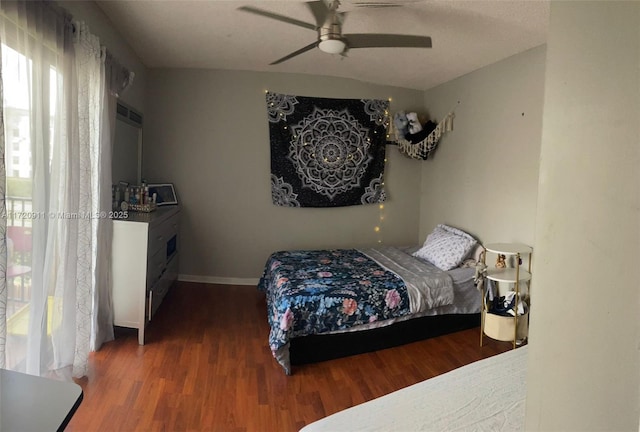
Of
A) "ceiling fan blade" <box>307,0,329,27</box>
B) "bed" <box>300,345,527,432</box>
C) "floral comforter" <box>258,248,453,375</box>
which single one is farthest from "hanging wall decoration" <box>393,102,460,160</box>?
"bed" <box>300,345,527,432</box>

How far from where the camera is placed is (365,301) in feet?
9.14

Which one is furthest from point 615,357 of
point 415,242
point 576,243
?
point 415,242

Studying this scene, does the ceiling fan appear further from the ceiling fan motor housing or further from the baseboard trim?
the baseboard trim

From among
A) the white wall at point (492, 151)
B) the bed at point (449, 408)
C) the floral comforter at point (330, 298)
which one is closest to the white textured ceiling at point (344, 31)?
the white wall at point (492, 151)

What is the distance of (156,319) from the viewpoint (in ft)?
10.7

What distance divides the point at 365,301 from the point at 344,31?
6.58ft

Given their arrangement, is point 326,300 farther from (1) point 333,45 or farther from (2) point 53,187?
(2) point 53,187

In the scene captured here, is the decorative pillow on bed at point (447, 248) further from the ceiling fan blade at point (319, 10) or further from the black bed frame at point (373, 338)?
the ceiling fan blade at point (319, 10)

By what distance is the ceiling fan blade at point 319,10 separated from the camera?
1.97 metres

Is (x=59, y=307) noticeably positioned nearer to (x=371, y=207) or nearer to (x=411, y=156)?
(x=371, y=207)

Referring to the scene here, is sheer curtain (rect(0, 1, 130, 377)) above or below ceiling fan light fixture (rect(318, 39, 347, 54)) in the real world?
below

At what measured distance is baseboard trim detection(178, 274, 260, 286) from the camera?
4.34 meters

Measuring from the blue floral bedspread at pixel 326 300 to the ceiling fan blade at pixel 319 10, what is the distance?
177 centimetres

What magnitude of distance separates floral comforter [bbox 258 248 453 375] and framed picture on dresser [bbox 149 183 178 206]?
1493 mm
